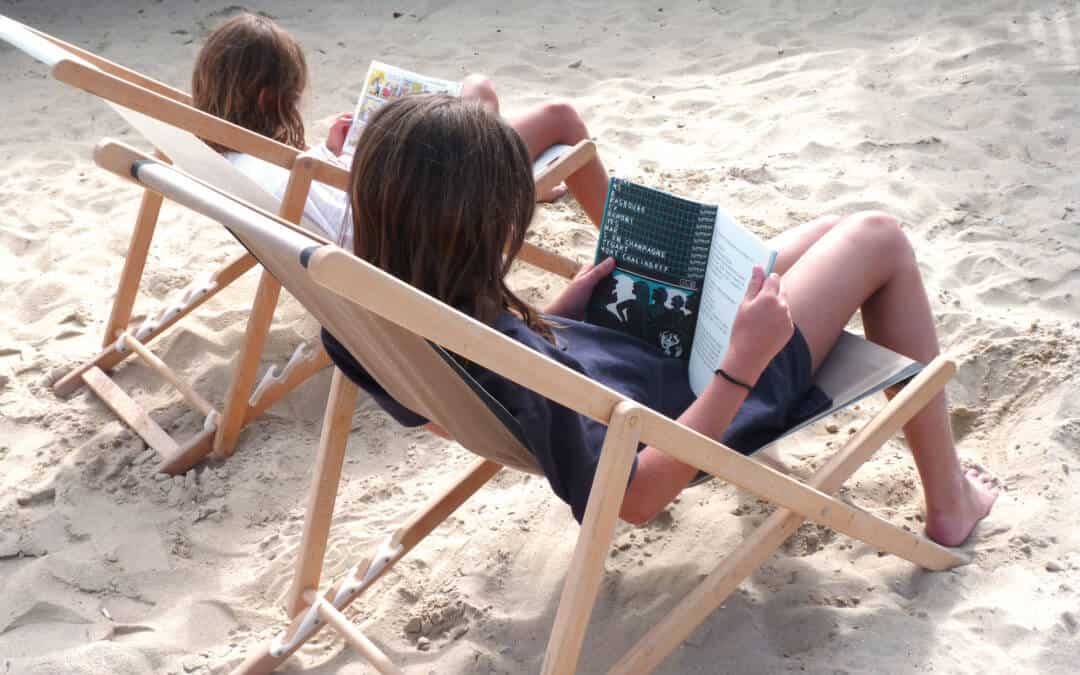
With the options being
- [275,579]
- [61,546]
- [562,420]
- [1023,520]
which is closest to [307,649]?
[275,579]

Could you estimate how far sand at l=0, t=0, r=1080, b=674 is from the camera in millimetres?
2070

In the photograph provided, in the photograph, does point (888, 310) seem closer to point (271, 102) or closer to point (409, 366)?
point (409, 366)

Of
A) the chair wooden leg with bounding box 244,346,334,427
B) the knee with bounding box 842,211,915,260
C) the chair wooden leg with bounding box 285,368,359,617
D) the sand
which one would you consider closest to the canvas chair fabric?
the chair wooden leg with bounding box 285,368,359,617

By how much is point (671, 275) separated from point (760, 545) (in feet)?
1.65

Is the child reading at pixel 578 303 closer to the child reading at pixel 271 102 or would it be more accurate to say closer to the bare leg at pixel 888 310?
the bare leg at pixel 888 310

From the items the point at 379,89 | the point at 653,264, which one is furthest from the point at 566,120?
the point at 653,264

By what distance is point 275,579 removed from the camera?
7.61 ft

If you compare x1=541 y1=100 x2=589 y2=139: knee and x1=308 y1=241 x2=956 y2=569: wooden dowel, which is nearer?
x1=308 y1=241 x2=956 y2=569: wooden dowel

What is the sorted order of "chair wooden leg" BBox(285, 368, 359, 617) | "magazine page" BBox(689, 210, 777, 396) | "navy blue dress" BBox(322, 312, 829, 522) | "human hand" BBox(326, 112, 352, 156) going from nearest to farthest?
1. "navy blue dress" BBox(322, 312, 829, 522)
2. "magazine page" BBox(689, 210, 777, 396)
3. "chair wooden leg" BBox(285, 368, 359, 617)
4. "human hand" BBox(326, 112, 352, 156)

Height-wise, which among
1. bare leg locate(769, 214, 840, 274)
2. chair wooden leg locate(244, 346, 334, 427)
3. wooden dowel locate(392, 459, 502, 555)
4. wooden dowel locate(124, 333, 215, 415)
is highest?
bare leg locate(769, 214, 840, 274)

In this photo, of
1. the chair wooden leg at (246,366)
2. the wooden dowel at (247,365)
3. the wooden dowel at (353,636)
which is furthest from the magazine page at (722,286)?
the chair wooden leg at (246,366)

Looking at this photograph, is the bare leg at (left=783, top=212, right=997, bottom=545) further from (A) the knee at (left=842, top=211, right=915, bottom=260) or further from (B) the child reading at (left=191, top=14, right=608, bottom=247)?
A: (B) the child reading at (left=191, top=14, right=608, bottom=247)

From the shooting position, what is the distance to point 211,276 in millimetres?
2873

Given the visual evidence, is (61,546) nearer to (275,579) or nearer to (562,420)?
(275,579)
